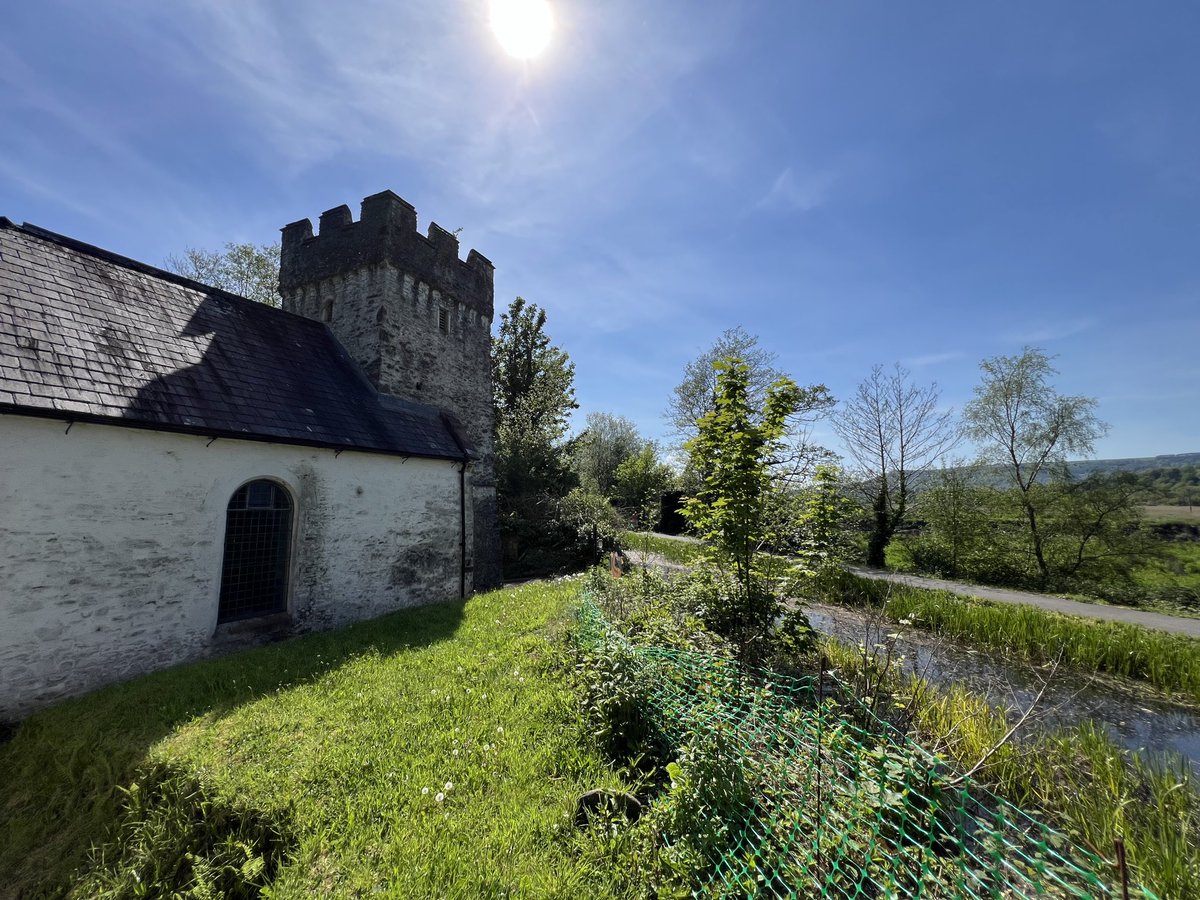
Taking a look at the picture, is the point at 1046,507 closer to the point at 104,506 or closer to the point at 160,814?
the point at 160,814

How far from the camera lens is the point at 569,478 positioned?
2092cm

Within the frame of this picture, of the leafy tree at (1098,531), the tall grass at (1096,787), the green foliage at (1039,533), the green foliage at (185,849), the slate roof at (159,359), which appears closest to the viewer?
the green foliage at (185,849)

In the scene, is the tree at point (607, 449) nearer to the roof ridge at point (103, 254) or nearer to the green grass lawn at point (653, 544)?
the green grass lawn at point (653, 544)

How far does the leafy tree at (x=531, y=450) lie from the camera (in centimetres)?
1853

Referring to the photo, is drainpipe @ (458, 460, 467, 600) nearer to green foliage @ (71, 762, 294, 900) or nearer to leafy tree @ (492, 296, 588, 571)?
leafy tree @ (492, 296, 588, 571)

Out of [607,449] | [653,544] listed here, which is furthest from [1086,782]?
[607,449]

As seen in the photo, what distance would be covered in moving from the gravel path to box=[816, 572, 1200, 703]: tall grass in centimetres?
73

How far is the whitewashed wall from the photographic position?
19.6 feet

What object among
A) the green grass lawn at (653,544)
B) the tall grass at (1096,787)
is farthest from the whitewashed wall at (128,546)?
the green grass lawn at (653,544)

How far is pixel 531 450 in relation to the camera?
2025cm

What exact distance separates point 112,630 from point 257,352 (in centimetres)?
606

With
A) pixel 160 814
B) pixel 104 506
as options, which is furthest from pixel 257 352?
pixel 160 814

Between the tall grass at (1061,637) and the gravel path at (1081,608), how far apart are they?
73 cm

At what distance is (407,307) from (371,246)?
6.14ft
